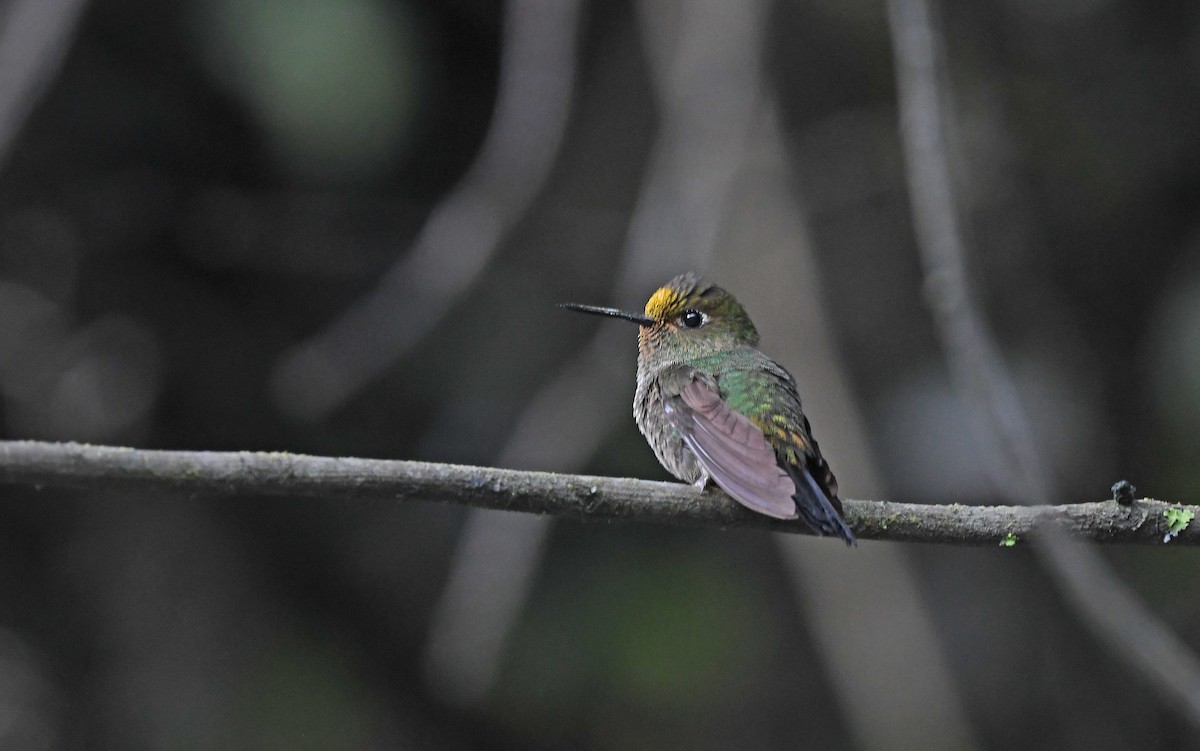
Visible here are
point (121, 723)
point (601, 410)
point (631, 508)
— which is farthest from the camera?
point (121, 723)

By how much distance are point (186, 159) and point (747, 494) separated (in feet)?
10.8

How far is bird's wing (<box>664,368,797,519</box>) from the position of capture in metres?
2.11

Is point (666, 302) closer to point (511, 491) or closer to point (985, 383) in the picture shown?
point (985, 383)

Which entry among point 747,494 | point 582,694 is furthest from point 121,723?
point 747,494

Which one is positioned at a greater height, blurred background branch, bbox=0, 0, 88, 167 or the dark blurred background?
blurred background branch, bbox=0, 0, 88, 167

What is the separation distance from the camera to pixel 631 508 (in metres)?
1.89

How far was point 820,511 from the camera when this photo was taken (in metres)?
2.08

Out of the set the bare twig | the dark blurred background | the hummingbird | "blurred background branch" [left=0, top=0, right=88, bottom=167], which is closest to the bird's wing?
the hummingbird

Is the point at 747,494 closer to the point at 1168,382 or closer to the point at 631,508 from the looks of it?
the point at 631,508

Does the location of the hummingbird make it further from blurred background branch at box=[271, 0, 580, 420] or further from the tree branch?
blurred background branch at box=[271, 0, 580, 420]

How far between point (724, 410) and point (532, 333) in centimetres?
229

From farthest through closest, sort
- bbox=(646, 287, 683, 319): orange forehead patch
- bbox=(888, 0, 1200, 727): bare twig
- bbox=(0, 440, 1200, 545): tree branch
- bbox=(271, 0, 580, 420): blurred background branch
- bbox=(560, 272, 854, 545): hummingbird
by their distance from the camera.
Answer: bbox=(271, 0, 580, 420): blurred background branch, bbox=(646, 287, 683, 319): orange forehead patch, bbox=(888, 0, 1200, 727): bare twig, bbox=(560, 272, 854, 545): hummingbird, bbox=(0, 440, 1200, 545): tree branch

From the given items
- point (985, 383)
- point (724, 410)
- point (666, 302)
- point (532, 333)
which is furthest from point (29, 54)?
point (985, 383)

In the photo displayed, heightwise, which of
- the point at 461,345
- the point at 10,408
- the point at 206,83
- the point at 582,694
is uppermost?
the point at 206,83
